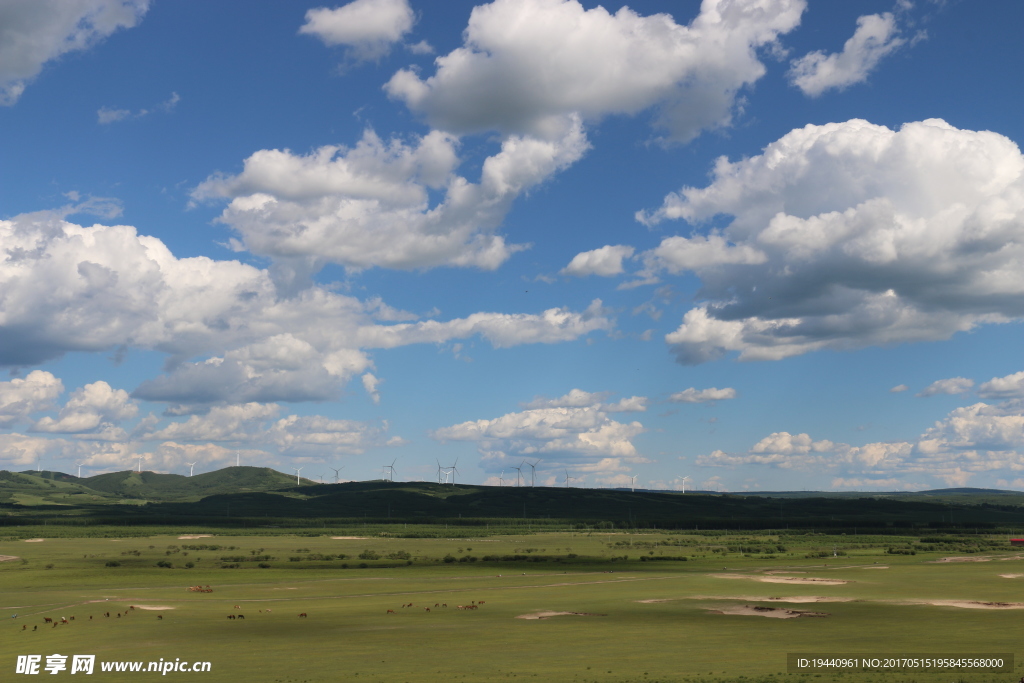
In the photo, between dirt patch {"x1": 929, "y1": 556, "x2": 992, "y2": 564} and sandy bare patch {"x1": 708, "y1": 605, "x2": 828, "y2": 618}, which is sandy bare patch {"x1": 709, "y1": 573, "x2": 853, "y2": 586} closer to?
sandy bare patch {"x1": 708, "y1": 605, "x2": 828, "y2": 618}

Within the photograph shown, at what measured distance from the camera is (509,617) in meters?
69.1

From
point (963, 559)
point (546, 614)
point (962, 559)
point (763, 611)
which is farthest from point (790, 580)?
point (963, 559)

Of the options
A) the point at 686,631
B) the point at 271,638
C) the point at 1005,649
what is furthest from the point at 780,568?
the point at 271,638

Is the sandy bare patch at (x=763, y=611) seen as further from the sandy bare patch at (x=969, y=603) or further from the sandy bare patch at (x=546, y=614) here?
the sandy bare patch at (x=969, y=603)

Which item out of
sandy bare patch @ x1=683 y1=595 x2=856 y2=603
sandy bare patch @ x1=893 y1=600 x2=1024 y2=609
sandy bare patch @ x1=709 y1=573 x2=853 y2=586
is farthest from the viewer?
sandy bare patch @ x1=709 y1=573 x2=853 y2=586

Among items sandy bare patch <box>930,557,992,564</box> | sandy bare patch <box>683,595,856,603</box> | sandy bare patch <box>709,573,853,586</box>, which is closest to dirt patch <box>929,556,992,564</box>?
sandy bare patch <box>930,557,992,564</box>

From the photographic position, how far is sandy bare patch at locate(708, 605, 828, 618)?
6594 centimetres

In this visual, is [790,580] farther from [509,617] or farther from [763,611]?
[509,617]

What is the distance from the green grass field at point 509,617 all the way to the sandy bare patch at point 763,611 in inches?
20.4

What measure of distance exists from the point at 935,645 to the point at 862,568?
78400 millimetres

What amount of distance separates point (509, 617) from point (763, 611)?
22.4 metres

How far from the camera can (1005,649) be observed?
4509cm

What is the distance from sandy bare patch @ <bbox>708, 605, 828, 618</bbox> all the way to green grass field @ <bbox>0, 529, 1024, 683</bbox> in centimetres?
52

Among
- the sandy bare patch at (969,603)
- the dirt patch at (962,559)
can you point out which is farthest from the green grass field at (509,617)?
the dirt patch at (962,559)
